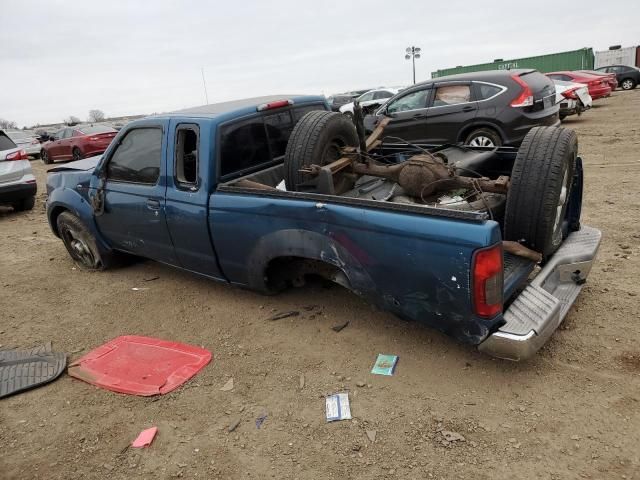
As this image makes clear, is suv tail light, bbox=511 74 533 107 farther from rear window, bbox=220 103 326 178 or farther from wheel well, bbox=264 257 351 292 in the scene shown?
wheel well, bbox=264 257 351 292

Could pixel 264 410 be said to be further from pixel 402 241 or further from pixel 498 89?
pixel 498 89

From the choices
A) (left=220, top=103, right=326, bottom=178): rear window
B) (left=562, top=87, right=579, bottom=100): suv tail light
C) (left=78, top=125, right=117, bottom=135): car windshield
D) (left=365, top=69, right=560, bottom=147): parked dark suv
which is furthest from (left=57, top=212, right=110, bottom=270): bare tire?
(left=562, top=87, right=579, bottom=100): suv tail light

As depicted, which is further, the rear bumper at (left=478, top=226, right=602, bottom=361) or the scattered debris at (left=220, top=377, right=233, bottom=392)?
the scattered debris at (left=220, top=377, right=233, bottom=392)

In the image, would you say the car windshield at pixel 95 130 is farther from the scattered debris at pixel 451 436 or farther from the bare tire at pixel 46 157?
the scattered debris at pixel 451 436

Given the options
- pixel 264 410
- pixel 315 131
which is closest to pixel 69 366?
pixel 264 410

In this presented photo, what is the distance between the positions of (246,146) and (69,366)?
7.05 feet

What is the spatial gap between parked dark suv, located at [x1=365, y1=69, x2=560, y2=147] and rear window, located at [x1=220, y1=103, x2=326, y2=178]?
444cm

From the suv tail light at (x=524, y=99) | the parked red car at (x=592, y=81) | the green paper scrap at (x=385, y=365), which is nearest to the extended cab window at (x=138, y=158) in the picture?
the green paper scrap at (x=385, y=365)

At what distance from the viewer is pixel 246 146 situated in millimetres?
3912

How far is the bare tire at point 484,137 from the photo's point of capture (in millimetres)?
8258

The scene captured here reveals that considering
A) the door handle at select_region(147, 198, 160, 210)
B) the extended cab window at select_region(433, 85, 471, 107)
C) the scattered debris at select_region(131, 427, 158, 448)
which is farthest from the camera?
the extended cab window at select_region(433, 85, 471, 107)

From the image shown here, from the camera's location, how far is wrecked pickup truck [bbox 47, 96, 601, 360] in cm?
253

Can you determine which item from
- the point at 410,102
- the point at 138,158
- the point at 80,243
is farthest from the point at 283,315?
the point at 410,102

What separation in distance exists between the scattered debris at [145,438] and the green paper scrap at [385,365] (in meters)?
1.35
